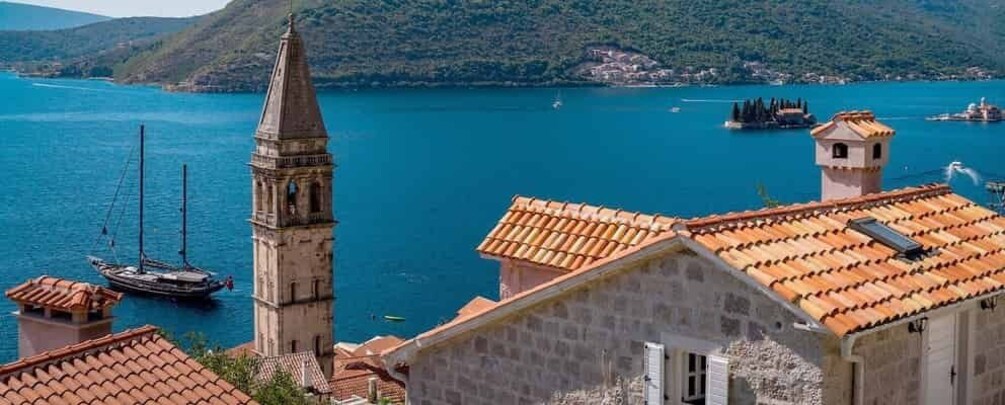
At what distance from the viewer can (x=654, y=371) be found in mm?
6457

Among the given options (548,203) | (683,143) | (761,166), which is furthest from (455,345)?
(683,143)

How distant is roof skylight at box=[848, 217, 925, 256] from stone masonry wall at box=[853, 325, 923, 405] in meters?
0.58

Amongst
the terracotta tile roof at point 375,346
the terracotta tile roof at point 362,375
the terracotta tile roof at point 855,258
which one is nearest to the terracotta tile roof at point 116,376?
the terracotta tile roof at point 855,258

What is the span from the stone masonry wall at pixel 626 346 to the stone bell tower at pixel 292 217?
32.8 m

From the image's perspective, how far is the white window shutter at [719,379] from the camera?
6164mm

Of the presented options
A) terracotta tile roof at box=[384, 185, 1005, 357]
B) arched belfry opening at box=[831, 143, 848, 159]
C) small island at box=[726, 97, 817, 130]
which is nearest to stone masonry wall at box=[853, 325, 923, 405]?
terracotta tile roof at box=[384, 185, 1005, 357]

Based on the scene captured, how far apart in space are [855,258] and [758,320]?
0.87 meters

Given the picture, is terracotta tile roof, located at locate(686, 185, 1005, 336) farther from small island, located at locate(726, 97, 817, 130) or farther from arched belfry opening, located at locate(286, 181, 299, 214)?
small island, located at locate(726, 97, 817, 130)

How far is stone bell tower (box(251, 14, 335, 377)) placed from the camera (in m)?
39.9

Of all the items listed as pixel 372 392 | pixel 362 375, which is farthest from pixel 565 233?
pixel 362 375

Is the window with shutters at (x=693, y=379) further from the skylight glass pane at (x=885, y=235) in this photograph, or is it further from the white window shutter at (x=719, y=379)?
the skylight glass pane at (x=885, y=235)

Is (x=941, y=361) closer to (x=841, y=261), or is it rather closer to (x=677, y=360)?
(x=841, y=261)

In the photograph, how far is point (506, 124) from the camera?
6038 inches

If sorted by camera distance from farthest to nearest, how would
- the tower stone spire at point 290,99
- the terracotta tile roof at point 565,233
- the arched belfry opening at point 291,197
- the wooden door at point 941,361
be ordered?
the arched belfry opening at point 291,197 → the tower stone spire at point 290,99 → the terracotta tile roof at point 565,233 → the wooden door at point 941,361
